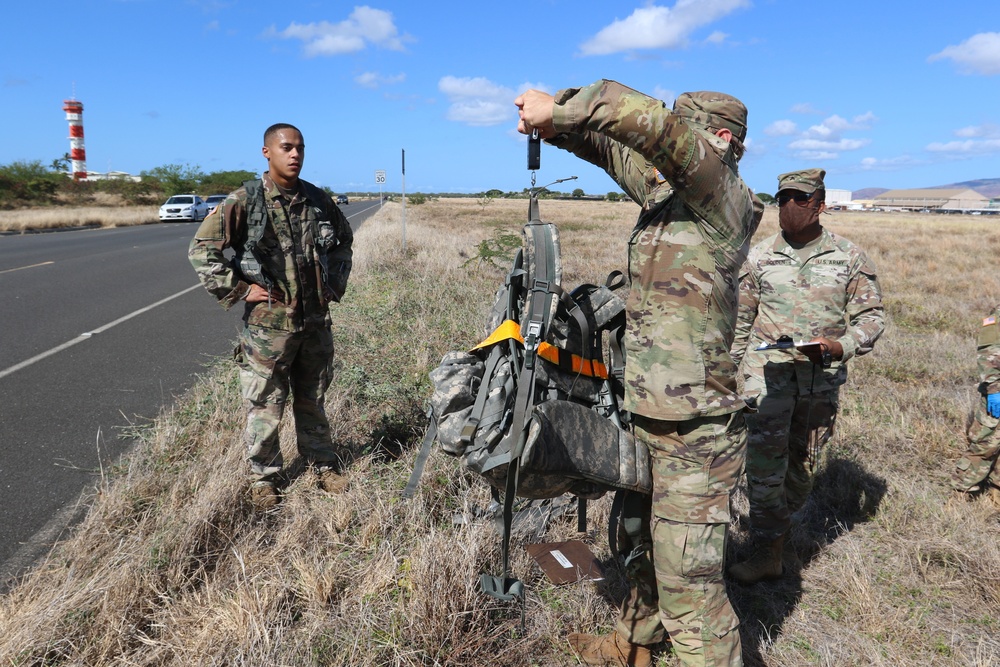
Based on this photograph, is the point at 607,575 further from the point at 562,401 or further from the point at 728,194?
the point at 728,194

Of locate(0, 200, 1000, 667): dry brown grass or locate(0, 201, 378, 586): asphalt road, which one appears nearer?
locate(0, 200, 1000, 667): dry brown grass

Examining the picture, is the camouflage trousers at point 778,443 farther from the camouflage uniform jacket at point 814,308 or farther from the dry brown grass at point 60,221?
the dry brown grass at point 60,221

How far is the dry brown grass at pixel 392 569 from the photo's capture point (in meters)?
2.45

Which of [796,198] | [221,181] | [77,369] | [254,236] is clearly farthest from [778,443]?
[221,181]


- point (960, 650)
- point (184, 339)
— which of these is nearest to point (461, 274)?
point (184, 339)

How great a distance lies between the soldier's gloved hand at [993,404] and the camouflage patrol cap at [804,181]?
1732 mm

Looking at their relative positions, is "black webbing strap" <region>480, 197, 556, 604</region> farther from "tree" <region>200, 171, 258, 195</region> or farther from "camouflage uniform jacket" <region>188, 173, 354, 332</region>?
"tree" <region>200, 171, 258, 195</region>

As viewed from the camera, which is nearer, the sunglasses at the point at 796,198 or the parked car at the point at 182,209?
the sunglasses at the point at 796,198

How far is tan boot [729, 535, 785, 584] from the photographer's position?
3346mm

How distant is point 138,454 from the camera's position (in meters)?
3.96

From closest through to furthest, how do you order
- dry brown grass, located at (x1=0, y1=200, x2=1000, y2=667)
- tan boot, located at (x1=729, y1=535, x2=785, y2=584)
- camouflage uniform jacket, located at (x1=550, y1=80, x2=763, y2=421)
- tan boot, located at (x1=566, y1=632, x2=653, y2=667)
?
1. camouflage uniform jacket, located at (x1=550, y1=80, x2=763, y2=421)
2. dry brown grass, located at (x1=0, y1=200, x2=1000, y2=667)
3. tan boot, located at (x1=566, y1=632, x2=653, y2=667)
4. tan boot, located at (x1=729, y1=535, x2=785, y2=584)

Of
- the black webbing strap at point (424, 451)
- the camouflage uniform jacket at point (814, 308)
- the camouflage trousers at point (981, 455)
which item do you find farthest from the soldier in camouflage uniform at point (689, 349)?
the camouflage trousers at point (981, 455)

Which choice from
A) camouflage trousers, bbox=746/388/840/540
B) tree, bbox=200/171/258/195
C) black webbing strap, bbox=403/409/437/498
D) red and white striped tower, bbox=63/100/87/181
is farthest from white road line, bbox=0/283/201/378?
red and white striped tower, bbox=63/100/87/181

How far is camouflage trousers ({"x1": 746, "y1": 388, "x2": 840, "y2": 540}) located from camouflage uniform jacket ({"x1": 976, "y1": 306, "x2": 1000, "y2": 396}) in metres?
1.23
